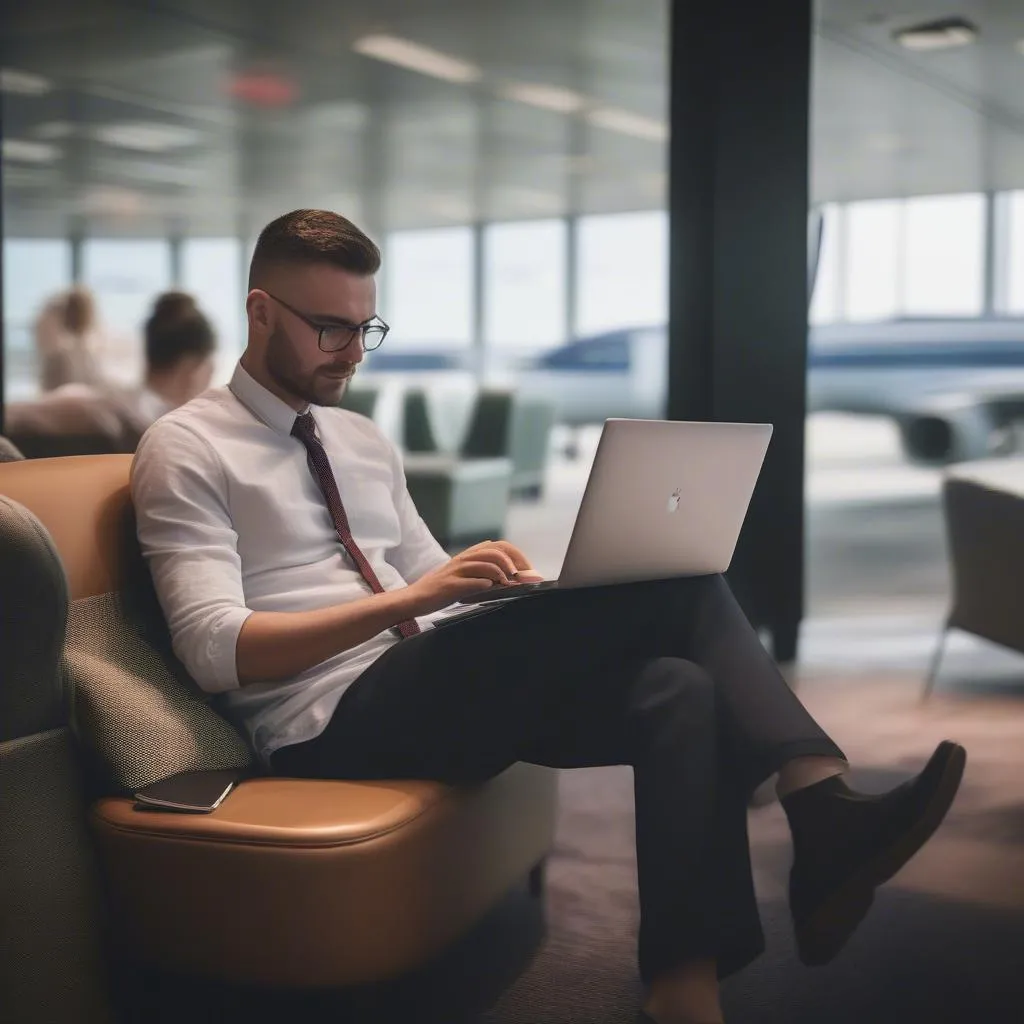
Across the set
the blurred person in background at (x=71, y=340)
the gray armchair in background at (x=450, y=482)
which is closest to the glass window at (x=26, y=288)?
the gray armchair in background at (x=450, y=482)

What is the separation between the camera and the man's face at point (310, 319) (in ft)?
6.08

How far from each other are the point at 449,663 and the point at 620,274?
9.77 metres

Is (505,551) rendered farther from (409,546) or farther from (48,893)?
(48,893)

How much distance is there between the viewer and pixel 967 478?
369cm

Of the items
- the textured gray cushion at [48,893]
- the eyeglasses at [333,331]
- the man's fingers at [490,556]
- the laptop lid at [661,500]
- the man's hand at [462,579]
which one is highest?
the eyeglasses at [333,331]

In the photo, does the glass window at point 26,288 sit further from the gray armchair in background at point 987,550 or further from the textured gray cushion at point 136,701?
the textured gray cushion at point 136,701

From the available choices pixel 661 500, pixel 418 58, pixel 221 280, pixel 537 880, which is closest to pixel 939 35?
pixel 418 58

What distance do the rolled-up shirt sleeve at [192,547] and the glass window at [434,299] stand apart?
9.51 m

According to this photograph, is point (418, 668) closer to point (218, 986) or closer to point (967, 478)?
point (218, 986)

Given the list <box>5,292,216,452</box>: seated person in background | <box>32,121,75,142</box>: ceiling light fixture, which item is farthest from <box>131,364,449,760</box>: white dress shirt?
<box>32,121,75,142</box>: ceiling light fixture

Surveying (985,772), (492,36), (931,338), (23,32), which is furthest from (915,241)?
(985,772)

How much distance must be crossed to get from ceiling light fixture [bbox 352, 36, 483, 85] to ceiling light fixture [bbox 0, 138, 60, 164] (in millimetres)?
3754

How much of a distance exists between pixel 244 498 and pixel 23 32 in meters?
5.76

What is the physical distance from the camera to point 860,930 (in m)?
2.19
